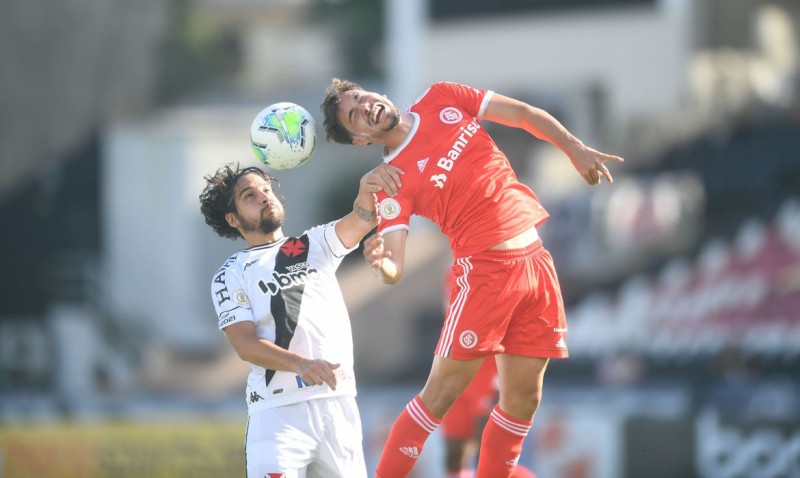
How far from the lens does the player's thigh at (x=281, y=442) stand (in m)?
5.92

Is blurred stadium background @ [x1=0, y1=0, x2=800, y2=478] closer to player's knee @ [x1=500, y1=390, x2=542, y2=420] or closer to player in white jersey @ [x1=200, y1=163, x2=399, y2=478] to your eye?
player's knee @ [x1=500, y1=390, x2=542, y2=420]

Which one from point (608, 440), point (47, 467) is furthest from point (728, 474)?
point (47, 467)

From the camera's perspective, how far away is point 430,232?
22.4m

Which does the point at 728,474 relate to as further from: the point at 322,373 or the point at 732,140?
the point at 732,140

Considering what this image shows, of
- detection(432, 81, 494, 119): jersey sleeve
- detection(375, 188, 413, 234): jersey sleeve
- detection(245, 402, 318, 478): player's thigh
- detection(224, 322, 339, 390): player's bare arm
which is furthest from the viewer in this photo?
detection(432, 81, 494, 119): jersey sleeve

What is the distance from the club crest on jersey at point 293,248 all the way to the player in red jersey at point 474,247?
455 mm

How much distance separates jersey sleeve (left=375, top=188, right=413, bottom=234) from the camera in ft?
19.8

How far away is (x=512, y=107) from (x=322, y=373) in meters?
1.59

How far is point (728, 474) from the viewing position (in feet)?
39.9

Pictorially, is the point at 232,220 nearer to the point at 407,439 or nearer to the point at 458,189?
the point at 458,189

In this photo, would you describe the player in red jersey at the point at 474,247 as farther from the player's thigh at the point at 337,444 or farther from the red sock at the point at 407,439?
the player's thigh at the point at 337,444

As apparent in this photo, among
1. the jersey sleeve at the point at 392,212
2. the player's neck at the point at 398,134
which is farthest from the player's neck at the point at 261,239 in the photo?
the player's neck at the point at 398,134

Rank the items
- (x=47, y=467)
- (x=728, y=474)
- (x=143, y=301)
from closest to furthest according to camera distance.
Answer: (x=728, y=474) → (x=47, y=467) → (x=143, y=301)

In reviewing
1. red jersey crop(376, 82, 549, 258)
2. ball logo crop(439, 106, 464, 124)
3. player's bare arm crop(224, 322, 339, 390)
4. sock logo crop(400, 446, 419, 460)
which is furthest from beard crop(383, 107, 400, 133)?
sock logo crop(400, 446, 419, 460)
